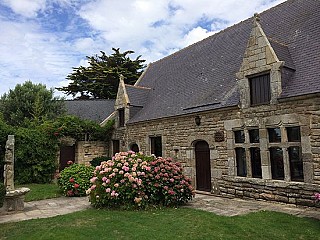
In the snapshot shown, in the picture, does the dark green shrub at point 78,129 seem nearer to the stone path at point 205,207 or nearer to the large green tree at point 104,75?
the stone path at point 205,207

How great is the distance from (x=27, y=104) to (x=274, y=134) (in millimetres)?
15996

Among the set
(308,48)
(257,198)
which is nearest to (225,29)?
(308,48)

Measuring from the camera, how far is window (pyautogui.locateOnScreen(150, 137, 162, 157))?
1252 centimetres

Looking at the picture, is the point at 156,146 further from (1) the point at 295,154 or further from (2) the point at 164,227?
(2) the point at 164,227

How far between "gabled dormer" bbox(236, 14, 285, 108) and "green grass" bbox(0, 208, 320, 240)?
345cm

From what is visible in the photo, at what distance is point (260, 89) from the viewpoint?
27.5 feet

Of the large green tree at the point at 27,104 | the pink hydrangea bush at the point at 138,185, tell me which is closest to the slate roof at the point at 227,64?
the pink hydrangea bush at the point at 138,185

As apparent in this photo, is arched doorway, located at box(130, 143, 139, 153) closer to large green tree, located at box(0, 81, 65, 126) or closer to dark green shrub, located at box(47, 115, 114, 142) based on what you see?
dark green shrub, located at box(47, 115, 114, 142)

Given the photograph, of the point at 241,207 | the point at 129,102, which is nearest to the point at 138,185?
the point at 241,207

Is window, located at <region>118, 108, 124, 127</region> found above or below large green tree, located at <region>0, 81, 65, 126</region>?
below

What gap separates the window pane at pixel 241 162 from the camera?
29.0 feet

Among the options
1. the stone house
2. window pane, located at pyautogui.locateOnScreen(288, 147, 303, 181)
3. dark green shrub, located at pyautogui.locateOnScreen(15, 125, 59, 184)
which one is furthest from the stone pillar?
window pane, located at pyautogui.locateOnScreen(288, 147, 303, 181)

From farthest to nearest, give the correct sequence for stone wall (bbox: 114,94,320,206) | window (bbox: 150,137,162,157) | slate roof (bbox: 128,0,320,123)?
window (bbox: 150,137,162,157) → slate roof (bbox: 128,0,320,123) → stone wall (bbox: 114,94,320,206)

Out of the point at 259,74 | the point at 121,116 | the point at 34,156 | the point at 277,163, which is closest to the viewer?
the point at 277,163
